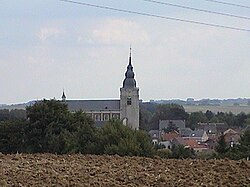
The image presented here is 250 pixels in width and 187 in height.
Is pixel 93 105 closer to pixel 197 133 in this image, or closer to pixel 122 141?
pixel 197 133

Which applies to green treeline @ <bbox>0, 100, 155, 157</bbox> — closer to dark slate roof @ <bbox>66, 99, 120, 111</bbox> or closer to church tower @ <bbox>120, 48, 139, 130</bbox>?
church tower @ <bbox>120, 48, 139, 130</bbox>

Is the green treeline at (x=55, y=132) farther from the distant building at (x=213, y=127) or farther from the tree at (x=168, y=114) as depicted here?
the tree at (x=168, y=114)

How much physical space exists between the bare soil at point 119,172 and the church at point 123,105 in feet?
317

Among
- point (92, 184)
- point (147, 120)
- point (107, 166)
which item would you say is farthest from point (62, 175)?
point (147, 120)

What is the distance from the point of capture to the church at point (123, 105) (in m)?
118

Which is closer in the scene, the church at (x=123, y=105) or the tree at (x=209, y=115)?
the church at (x=123, y=105)

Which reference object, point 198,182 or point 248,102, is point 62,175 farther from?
point 248,102

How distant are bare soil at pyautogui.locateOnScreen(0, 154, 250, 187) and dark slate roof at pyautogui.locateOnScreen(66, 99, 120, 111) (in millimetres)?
117047

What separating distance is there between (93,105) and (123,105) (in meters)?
11.1

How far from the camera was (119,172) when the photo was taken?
11477mm

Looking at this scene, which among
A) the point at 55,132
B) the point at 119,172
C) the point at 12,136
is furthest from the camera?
the point at 12,136

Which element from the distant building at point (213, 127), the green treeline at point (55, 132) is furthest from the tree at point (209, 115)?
the green treeline at point (55, 132)

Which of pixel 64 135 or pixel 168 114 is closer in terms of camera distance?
pixel 64 135

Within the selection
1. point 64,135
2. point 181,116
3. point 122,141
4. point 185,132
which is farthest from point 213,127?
point 122,141
